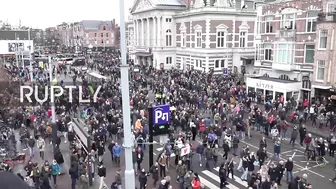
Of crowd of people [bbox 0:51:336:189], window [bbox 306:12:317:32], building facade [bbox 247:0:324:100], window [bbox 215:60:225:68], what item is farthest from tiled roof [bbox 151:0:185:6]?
window [bbox 306:12:317:32]

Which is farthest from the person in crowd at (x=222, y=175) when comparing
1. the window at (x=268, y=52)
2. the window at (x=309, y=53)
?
the window at (x=268, y=52)

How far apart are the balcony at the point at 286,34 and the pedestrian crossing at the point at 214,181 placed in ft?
67.9

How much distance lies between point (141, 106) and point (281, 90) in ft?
42.9

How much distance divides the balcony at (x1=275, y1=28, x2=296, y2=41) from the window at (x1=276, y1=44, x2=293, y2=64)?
80 cm

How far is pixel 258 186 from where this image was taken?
42.4 feet

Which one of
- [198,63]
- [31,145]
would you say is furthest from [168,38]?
[31,145]

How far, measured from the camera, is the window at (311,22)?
30203 millimetres

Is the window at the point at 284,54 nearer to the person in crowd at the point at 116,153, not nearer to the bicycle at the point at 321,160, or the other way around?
the bicycle at the point at 321,160

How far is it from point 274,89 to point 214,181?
17757mm

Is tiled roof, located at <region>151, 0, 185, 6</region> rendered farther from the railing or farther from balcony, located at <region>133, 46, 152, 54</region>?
the railing

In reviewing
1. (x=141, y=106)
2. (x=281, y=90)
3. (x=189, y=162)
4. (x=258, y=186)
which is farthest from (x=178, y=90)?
(x=258, y=186)

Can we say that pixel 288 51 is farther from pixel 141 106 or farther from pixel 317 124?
pixel 141 106

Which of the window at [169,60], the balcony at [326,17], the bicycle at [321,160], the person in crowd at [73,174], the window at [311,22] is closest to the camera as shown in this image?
the person in crowd at [73,174]

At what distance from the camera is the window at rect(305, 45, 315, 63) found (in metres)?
30.8
